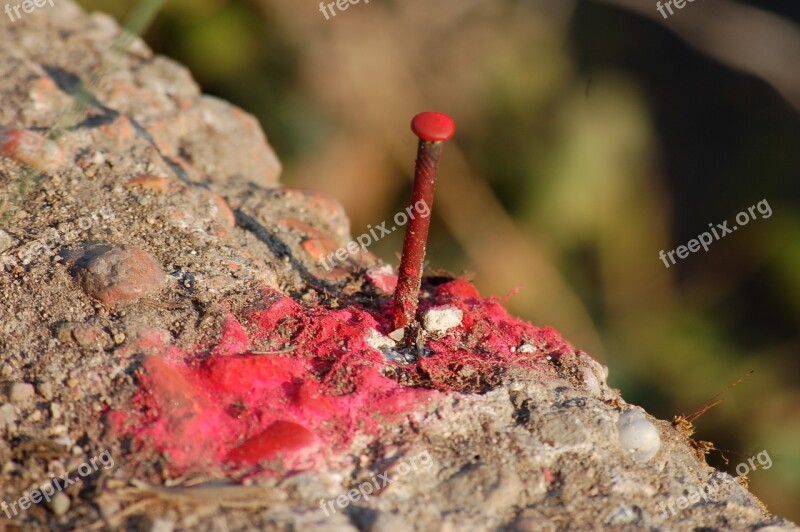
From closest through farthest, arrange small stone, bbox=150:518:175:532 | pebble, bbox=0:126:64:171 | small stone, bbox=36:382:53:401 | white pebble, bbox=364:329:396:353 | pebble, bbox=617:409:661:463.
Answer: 1. small stone, bbox=150:518:175:532
2. small stone, bbox=36:382:53:401
3. pebble, bbox=617:409:661:463
4. white pebble, bbox=364:329:396:353
5. pebble, bbox=0:126:64:171

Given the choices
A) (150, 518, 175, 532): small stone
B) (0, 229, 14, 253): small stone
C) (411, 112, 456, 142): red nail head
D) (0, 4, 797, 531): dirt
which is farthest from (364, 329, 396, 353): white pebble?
(0, 229, 14, 253): small stone

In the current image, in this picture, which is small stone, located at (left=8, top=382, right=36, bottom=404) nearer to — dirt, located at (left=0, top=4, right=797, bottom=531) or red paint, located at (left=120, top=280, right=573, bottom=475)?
dirt, located at (left=0, top=4, right=797, bottom=531)

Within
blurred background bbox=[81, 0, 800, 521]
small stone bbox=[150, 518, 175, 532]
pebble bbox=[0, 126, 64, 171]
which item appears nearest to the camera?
small stone bbox=[150, 518, 175, 532]

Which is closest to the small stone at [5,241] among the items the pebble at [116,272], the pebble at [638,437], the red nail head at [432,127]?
the pebble at [116,272]

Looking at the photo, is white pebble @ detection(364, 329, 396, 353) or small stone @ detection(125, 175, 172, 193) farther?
small stone @ detection(125, 175, 172, 193)

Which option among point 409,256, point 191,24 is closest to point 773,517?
point 409,256

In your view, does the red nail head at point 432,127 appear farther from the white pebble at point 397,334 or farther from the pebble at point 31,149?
the pebble at point 31,149

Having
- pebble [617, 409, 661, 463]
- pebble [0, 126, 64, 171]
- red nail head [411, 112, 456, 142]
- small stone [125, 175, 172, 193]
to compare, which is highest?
red nail head [411, 112, 456, 142]

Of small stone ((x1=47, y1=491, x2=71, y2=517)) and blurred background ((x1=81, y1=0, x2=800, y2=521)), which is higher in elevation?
small stone ((x1=47, y1=491, x2=71, y2=517))
